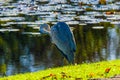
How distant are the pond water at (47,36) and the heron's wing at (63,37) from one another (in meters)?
4.61

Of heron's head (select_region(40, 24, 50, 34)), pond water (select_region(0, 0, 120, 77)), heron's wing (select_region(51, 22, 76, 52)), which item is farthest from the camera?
pond water (select_region(0, 0, 120, 77))

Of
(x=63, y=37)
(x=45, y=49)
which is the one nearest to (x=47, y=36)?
(x=45, y=49)

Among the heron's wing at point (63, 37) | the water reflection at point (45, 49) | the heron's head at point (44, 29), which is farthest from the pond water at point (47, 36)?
the heron's wing at point (63, 37)

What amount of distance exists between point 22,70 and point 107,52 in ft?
13.9

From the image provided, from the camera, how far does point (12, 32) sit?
22.7m

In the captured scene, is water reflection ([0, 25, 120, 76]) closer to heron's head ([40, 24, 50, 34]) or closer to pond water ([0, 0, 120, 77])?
pond water ([0, 0, 120, 77])

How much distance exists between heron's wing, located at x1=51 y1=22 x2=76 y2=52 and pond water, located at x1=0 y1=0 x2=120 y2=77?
4.61 meters

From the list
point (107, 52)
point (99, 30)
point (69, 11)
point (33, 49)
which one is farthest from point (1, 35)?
point (69, 11)

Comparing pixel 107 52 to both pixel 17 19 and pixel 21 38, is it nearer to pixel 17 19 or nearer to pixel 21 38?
pixel 21 38

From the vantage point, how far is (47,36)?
2167 centimetres

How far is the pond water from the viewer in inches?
638

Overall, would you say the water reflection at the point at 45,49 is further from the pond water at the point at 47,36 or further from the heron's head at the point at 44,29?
the heron's head at the point at 44,29

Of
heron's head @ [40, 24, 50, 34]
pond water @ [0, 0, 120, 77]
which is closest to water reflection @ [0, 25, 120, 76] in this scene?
pond water @ [0, 0, 120, 77]

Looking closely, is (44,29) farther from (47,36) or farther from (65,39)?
(47,36)
